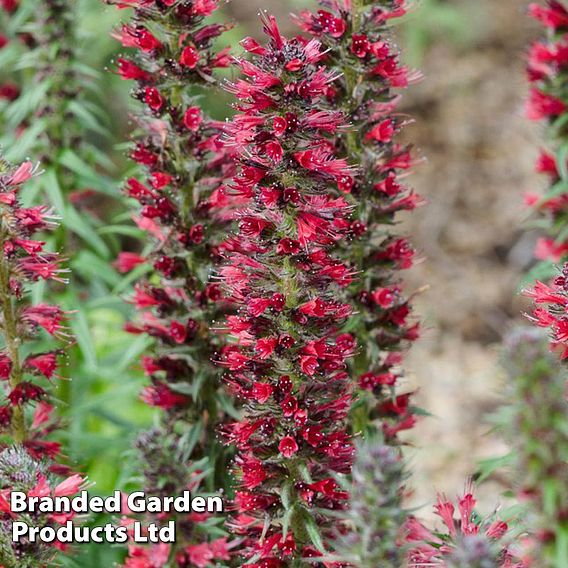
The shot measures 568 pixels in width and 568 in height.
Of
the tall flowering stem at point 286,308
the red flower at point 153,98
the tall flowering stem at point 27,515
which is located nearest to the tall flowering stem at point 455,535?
the tall flowering stem at point 286,308

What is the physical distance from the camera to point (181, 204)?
13.2 feet

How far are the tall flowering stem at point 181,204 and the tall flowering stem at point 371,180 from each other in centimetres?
52

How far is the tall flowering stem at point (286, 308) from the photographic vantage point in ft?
10.3

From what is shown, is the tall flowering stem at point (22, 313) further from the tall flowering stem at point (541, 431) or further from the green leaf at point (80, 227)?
the tall flowering stem at point (541, 431)

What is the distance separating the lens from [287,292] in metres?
3.24

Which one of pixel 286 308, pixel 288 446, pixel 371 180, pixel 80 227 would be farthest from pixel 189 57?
pixel 80 227

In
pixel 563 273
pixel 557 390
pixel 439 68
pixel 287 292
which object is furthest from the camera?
pixel 439 68

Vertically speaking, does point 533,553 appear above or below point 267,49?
below

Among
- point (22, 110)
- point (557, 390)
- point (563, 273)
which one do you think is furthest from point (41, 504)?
point (22, 110)

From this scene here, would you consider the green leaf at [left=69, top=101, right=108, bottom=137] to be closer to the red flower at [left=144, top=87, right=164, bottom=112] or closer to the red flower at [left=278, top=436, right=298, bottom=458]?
the red flower at [left=144, top=87, right=164, bottom=112]

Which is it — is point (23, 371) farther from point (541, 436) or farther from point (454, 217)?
point (454, 217)

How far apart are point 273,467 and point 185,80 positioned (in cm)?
172

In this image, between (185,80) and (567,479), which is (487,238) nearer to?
(185,80)

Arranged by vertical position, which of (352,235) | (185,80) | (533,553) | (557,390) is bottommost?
(533,553)
